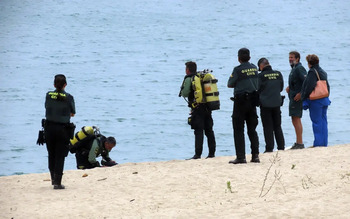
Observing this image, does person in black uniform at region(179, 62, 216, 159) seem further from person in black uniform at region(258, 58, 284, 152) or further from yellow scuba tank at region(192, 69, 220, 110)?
person in black uniform at region(258, 58, 284, 152)

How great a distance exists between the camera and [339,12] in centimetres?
7981

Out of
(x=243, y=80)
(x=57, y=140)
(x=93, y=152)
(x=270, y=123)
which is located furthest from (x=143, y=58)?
(x=57, y=140)

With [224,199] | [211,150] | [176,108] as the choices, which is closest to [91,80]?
[176,108]

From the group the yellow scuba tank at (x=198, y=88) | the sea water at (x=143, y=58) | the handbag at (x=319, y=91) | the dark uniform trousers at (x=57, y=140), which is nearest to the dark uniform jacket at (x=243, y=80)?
the yellow scuba tank at (x=198, y=88)

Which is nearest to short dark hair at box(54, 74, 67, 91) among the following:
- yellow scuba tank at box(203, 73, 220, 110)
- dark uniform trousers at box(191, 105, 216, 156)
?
yellow scuba tank at box(203, 73, 220, 110)

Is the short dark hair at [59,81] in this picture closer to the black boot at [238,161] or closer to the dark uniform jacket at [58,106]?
the dark uniform jacket at [58,106]

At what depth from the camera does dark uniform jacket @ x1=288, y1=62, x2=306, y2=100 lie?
13500mm

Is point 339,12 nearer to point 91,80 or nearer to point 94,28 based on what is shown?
point 94,28

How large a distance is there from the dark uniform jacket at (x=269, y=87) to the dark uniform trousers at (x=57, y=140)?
3.77 metres

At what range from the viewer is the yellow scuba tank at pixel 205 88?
12891 mm

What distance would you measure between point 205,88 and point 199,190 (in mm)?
2635

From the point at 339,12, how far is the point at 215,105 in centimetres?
6920

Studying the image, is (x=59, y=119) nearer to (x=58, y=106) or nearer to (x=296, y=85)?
(x=58, y=106)

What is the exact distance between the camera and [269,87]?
13.3m
